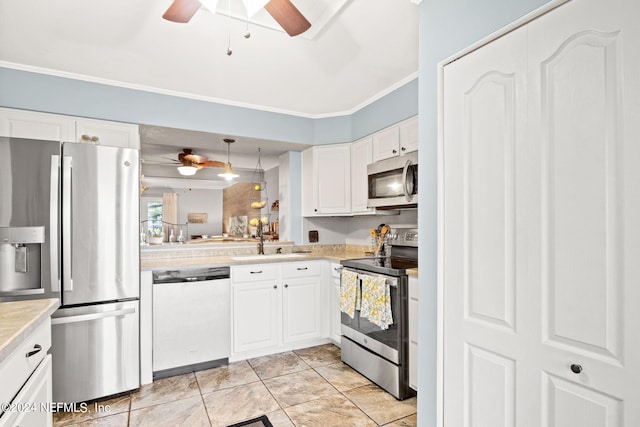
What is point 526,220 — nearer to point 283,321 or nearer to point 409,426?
point 409,426

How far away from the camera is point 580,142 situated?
1084 mm

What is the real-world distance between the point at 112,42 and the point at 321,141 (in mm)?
2173

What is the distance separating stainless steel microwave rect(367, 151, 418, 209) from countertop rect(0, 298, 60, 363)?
2.22 meters

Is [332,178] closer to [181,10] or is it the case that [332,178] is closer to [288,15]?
[288,15]

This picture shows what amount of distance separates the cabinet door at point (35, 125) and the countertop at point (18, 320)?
5.86 feet

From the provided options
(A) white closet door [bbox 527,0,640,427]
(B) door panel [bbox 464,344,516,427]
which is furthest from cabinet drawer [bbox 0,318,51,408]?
(A) white closet door [bbox 527,0,640,427]

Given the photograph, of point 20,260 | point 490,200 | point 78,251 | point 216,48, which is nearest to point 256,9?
point 216,48

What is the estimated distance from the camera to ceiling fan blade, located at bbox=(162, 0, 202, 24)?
1627 millimetres

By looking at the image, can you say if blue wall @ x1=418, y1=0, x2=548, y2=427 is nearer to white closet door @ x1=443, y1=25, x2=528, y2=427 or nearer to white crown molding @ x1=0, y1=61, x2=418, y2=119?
white closet door @ x1=443, y1=25, x2=528, y2=427

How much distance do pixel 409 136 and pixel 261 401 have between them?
2409 millimetres

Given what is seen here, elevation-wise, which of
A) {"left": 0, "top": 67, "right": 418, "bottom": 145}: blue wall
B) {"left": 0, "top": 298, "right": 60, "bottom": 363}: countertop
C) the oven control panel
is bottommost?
{"left": 0, "top": 298, "right": 60, "bottom": 363}: countertop

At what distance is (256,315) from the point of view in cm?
321

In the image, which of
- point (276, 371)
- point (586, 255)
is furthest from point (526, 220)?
point (276, 371)

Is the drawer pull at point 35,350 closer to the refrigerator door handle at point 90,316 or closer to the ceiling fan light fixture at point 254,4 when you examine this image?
the refrigerator door handle at point 90,316
